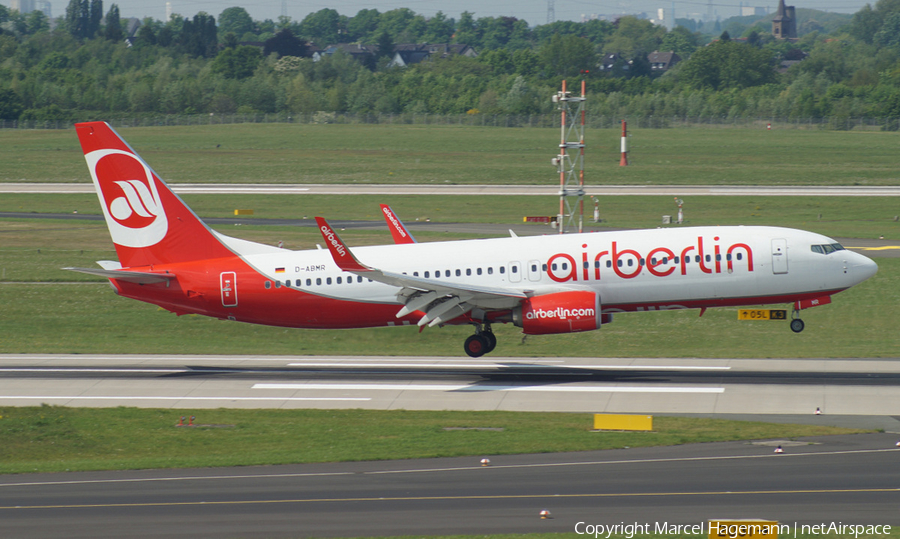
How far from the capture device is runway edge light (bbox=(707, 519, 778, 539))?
17116mm

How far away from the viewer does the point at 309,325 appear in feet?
143

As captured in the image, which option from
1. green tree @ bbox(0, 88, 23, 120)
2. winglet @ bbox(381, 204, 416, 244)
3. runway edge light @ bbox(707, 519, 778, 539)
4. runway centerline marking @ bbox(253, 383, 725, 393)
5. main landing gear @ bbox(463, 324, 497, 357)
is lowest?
runway centerline marking @ bbox(253, 383, 725, 393)

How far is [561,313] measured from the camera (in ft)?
129

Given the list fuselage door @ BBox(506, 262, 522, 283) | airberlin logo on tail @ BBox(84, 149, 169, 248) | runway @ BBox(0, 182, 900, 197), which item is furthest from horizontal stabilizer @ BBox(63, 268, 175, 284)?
runway @ BBox(0, 182, 900, 197)

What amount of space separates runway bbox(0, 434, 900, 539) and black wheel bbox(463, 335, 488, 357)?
14011mm

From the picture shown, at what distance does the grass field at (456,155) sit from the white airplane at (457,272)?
7066cm

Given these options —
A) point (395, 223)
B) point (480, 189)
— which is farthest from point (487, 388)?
point (480, 189)

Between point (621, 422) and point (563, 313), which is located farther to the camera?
point (563, 313)

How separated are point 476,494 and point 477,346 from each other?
17671 mm

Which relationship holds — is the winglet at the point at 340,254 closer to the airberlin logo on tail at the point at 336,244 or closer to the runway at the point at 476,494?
the airberlin logo on tail at the point at 336,244

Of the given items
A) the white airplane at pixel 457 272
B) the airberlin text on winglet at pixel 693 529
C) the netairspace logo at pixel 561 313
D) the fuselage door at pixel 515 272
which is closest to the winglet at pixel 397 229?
the white airplane at pixel 457 272

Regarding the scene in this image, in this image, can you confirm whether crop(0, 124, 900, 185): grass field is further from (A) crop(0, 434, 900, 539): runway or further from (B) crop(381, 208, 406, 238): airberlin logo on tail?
(A) crop(0, 434, 900, 539): runway

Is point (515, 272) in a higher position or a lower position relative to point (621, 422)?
higher

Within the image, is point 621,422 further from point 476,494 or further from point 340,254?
point 340,254
